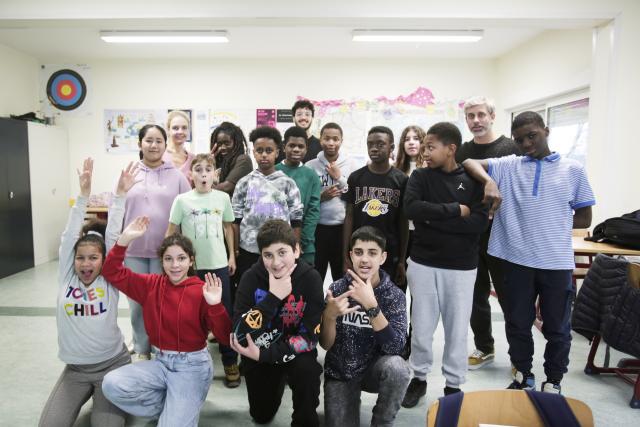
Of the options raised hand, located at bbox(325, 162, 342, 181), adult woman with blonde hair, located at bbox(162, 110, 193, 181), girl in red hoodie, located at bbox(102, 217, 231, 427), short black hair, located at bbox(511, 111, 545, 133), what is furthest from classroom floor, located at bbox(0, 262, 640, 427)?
short black hair, located at bbox(511, 111, 545, 133)

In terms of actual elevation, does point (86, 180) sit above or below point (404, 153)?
below

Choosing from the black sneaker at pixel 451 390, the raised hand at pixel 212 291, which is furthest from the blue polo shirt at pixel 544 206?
the raised hand at pixel 212 291

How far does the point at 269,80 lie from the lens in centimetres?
559

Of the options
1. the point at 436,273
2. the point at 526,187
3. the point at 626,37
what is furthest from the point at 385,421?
the point at 626,37

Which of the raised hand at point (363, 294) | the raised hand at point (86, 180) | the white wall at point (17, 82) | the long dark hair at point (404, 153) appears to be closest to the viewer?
the raised hand at point (363, 294)

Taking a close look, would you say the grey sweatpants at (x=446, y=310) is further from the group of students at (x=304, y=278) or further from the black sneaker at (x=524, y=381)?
the black sneaker at (x=524, y=381)

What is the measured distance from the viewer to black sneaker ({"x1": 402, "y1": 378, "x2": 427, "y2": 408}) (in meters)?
2.07

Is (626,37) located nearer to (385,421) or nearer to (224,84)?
(385,421)

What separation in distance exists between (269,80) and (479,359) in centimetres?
430

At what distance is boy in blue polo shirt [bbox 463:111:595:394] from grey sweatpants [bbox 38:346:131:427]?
185 centimetres

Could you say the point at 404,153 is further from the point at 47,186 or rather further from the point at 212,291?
the point at 47,186

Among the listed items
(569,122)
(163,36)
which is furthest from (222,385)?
(569,122)

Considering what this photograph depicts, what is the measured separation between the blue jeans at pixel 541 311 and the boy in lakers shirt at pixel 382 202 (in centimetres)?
56

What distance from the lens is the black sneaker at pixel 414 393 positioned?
2.07 meters
